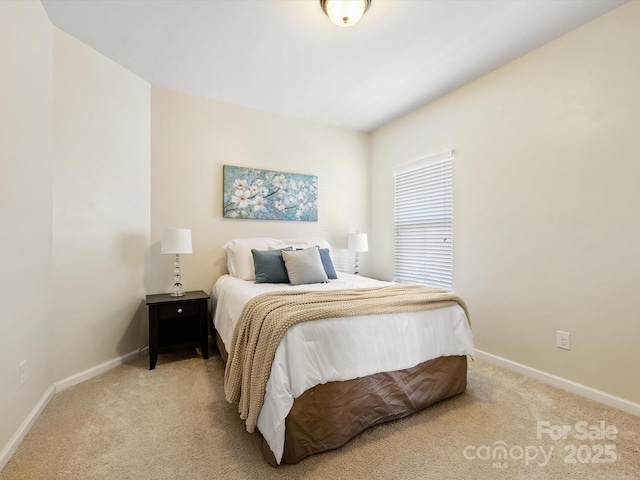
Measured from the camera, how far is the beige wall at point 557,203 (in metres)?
1.94

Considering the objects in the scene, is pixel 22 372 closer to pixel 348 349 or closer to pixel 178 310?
pixel 178 310

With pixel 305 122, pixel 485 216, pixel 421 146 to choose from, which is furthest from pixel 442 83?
pixel 305 122

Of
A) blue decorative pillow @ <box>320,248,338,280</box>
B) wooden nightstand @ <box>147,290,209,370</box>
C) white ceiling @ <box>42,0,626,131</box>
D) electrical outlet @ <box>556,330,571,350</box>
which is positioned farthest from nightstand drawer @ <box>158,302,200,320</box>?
electrical outlet @ <box>556,330,571,350</box>

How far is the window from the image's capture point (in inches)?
124

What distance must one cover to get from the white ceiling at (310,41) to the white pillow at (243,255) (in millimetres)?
1544

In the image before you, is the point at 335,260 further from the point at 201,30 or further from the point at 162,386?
the point at 201,30

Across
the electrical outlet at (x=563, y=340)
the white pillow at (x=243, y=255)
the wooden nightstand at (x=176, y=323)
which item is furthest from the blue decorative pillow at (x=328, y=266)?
the electrical outlet at (x=563, y=340)

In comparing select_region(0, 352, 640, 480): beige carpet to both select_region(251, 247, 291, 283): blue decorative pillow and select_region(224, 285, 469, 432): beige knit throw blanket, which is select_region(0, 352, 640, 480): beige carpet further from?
select_region(251, 247, 291, 283): blue decorative pillow

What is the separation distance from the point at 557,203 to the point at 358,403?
81.4 inches

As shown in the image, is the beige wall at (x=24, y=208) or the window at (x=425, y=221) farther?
the window at (x=425, y=221)

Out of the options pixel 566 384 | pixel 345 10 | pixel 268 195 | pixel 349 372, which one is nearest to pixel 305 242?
pixel 268 195

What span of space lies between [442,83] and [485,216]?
1.35 m

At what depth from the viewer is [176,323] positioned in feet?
9.55

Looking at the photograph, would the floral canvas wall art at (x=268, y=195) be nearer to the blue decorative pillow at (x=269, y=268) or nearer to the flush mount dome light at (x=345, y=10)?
the blue decorative pillow at (x=269, y=268)
